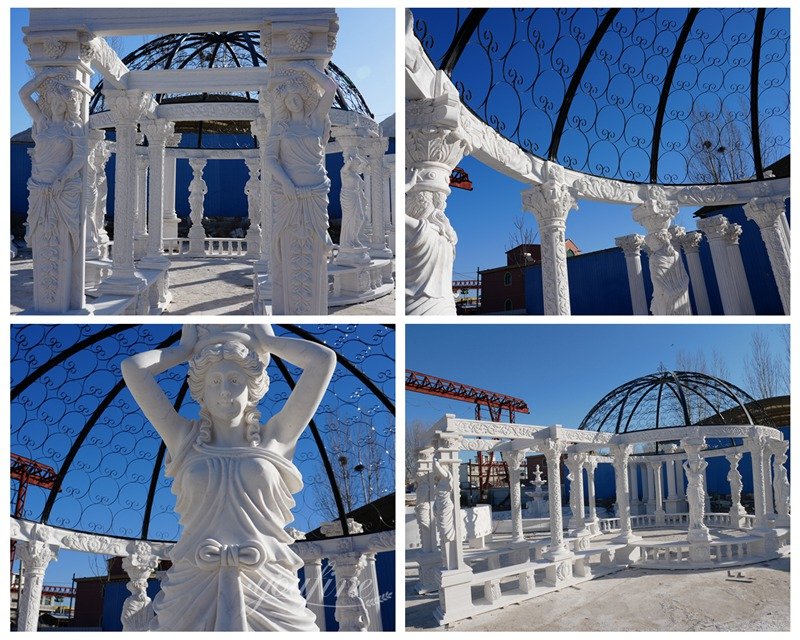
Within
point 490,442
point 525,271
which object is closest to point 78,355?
point 490,442

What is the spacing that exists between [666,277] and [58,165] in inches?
434

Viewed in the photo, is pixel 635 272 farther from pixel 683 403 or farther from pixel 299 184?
pixel 299 184

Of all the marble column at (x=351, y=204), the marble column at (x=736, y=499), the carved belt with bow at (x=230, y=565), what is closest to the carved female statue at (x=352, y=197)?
the marble column at (x=351, y=204)

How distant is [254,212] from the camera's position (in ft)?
66.7

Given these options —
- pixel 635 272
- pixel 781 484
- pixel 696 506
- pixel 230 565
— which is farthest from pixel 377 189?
pixel 230 565

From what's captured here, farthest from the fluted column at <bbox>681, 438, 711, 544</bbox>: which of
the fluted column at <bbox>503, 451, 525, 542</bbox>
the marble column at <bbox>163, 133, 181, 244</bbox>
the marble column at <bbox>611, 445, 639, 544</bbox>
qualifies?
the marble column at <bbox>163, 133, 181, 244</bbox>

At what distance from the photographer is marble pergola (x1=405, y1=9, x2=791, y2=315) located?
5578 mm

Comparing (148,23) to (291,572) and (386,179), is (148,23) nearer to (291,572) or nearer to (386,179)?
(291,572)

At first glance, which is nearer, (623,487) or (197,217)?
(623,487)

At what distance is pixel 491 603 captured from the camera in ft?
34.7

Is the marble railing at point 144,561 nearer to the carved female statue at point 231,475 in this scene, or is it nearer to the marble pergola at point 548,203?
the marble pergola at point 548,203

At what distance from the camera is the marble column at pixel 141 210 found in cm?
1706

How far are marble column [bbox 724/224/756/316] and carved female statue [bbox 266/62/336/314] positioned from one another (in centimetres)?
1159
